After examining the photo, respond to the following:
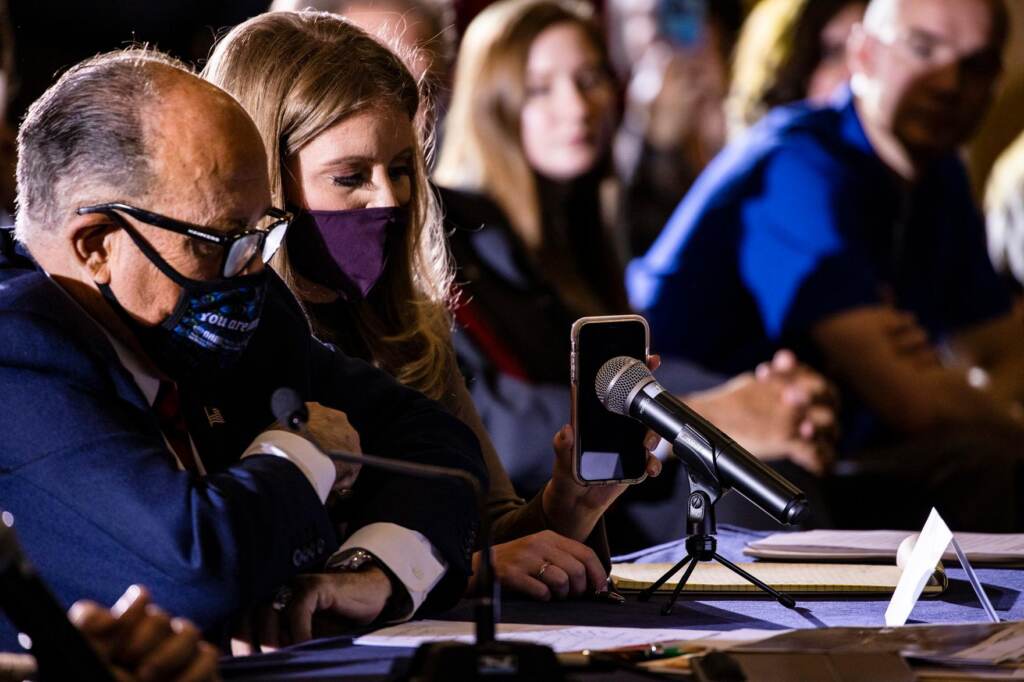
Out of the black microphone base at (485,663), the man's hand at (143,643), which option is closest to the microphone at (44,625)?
the man's hand at (143,643)

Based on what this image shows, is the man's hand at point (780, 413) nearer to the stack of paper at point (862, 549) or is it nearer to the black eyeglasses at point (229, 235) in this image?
the stack of paper at point (862, 549)

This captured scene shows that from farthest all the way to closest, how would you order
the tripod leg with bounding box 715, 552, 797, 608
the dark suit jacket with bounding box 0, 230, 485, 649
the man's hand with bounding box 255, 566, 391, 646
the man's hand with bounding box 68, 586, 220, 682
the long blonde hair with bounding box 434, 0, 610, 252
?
the long blonde hair with bounding box 434, 0, 610, 252
the tripod leg with bounding box 715, 552, 797, 608
the man's hand with bounding box 255, 566, 391, 646
the dark suit jacket with bounding box 0, 230, 485, 649
the man's hand with bounding box 68, 586, 220, 682

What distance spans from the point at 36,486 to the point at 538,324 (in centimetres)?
259

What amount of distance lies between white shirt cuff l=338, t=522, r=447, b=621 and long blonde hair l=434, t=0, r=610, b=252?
236 centimetres

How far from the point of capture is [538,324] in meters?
4.24

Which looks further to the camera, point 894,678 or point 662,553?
point 662,553

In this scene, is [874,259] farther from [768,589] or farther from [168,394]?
[168,394]

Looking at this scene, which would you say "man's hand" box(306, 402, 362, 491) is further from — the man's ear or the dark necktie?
the man's ear

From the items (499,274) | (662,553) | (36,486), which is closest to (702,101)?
(499,274)

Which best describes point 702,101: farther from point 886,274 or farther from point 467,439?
point 467,439

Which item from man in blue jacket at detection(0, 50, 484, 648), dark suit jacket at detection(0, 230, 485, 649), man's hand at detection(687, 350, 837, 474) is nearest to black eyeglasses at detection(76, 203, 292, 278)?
man in blue jacket at detection(0, 50, 484, 648)

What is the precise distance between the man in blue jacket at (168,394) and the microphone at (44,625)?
0.38 metres

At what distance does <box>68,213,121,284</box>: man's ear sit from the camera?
6.13 ft

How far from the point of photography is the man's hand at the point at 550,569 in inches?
84.4
